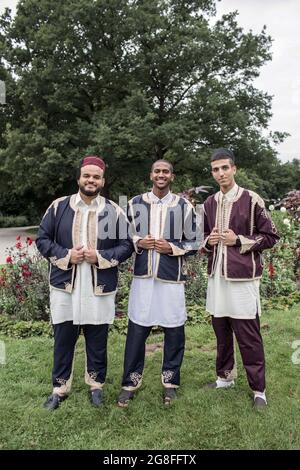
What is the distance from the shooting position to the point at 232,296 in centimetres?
332

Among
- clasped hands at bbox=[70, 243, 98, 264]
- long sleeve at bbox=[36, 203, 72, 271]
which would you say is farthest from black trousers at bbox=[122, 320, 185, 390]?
long sleeve at bbox=[36, 203, 72, 271]

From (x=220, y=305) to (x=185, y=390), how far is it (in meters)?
0.85

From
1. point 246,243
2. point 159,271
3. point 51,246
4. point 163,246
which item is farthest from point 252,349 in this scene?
point 51,246

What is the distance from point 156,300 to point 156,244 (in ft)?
1.54

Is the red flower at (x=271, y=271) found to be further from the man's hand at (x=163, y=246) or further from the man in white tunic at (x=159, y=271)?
the man's hand at (x=163, y=246)

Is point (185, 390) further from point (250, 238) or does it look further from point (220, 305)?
point (250, 238)

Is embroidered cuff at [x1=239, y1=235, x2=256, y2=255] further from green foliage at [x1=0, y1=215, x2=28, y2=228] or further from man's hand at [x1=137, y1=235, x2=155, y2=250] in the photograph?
green foliage at [x1=0, y1=215, x2=28, y2=228]

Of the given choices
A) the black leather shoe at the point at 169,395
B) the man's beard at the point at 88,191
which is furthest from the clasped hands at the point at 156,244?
the black leather shoe at the point at 169,395

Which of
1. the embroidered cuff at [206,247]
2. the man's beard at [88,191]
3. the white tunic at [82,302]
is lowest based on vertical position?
the white tunic at [82,302]

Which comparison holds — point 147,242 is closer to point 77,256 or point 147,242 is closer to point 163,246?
point 163,246

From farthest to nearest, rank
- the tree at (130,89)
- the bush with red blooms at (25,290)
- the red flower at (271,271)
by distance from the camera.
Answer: the tree at (130,89) < the red flower at (271,271) < the bush with red blooms at (25,290)

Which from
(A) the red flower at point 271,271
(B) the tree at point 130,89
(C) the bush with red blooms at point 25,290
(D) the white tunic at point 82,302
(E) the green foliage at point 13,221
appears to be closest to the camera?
(D) the white tunic at point 82,302

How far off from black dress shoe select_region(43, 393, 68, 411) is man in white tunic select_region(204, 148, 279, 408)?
1.44 metres

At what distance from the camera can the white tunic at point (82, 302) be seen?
3.26m
